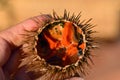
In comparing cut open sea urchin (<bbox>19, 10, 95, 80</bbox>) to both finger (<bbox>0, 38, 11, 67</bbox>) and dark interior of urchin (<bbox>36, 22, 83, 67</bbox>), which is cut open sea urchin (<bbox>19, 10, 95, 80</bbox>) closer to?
dark interior of urchin (<bbox>36, 22, 83, 67</bbox>)

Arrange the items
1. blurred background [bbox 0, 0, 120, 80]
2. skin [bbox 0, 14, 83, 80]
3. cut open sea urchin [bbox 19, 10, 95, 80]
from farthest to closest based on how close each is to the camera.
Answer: blurred background [bbox 0, 0, 120, 80] < skin [bbox 0, 14, 83, 80] < cut open sea urchin [bbox 19, 10, 95, 80]

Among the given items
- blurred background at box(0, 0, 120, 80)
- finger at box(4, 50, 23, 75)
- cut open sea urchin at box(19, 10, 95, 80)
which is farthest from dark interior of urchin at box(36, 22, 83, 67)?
blurred background at box(0, 0, 120, 80)

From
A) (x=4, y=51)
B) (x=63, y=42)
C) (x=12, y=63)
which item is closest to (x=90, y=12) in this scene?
(x=63, y=42)

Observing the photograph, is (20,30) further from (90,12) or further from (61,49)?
(90,12)

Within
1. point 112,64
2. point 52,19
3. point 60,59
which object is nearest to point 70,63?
point 60,59

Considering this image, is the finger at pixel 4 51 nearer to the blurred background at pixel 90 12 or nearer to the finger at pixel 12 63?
the finger at pixel 12 63

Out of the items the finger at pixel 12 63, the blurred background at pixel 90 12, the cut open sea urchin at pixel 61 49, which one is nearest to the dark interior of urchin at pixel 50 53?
the cut open sea urchin at pixel 61 49
